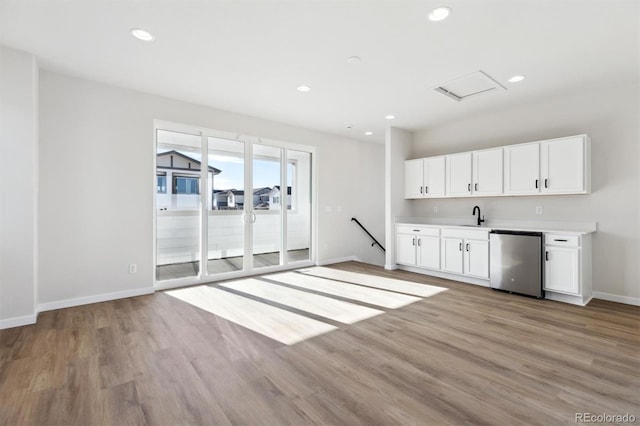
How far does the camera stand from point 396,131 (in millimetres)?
5727

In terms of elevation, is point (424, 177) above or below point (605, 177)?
above

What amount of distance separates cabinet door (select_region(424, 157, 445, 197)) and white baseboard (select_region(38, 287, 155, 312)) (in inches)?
188

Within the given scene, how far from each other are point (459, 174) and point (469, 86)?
158 centimetres

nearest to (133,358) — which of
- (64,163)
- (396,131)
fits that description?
(64,163)

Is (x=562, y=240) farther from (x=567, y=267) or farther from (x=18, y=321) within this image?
(x=18, y=321)

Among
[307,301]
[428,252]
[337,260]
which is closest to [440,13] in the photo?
[307,301]

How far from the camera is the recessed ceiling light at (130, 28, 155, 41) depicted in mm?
2607

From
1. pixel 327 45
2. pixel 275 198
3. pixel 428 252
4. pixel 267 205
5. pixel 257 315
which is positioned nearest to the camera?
pixel 327 45

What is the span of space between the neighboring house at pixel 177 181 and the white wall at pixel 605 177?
5022 mm

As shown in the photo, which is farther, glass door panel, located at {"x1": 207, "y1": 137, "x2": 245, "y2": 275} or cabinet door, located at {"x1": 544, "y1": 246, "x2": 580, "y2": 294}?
glass door panel, located at {"x1": 207, "y1": 137, "x2": 245, "y2": 275}

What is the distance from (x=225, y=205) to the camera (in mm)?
4844

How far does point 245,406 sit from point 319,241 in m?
4.33

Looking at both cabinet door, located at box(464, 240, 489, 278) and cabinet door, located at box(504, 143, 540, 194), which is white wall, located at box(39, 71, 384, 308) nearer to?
cabinet door, located at box(464, 240, 489, 278)

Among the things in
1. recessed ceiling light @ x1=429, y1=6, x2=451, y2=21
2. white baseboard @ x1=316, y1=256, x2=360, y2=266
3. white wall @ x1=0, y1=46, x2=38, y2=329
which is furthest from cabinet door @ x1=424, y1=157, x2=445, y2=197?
white wall @ x1=0, y1=46, x2=38, y2=329
